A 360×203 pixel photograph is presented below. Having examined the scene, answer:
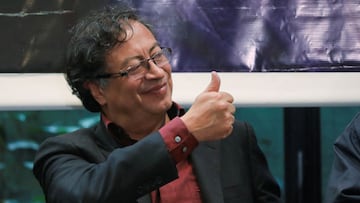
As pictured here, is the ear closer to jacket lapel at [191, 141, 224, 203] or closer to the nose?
the nose

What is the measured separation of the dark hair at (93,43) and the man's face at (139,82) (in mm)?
22

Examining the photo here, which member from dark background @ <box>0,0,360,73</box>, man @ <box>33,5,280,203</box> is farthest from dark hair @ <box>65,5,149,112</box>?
dark background @ <box>0,0,360,73</box>

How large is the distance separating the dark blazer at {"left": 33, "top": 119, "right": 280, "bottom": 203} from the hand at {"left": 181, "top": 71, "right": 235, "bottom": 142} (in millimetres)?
74

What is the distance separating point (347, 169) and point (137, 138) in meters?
0.51

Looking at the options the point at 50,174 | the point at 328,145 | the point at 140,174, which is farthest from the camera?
the point at 328,145

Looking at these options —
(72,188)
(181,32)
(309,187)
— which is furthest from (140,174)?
(309,187)

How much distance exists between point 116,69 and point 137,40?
Result: 84 millimetres

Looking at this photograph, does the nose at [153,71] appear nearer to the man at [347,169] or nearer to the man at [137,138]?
the man at [137,138]

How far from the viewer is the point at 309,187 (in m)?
2.02

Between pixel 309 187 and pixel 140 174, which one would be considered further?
pixel 309 187

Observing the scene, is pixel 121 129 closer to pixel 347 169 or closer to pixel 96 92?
pixel 96 92

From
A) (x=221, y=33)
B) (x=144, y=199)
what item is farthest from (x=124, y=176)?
(x=221, y=33)

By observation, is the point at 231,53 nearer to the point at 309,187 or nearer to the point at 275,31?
the point at 275,31

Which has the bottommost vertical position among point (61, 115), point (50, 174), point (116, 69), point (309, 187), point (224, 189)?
point (309, 187)
